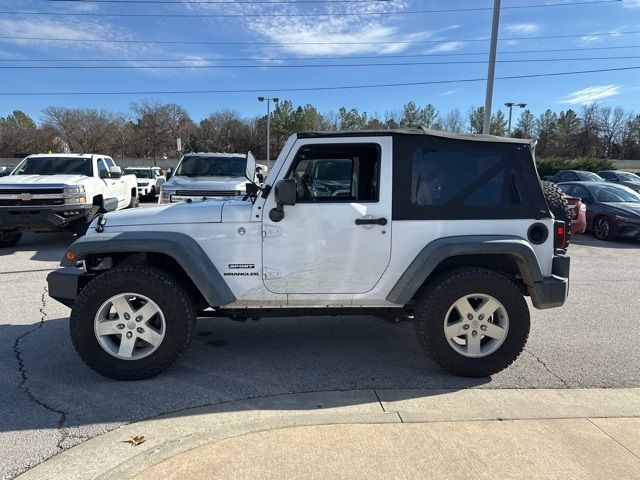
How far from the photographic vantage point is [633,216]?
11.5 metres

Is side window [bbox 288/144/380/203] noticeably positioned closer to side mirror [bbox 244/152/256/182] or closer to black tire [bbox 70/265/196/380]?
side mirror [bbox 244/152/256/182]

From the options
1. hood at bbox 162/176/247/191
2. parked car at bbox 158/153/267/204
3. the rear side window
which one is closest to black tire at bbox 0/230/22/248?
parked car at bbox 158/153/267/204

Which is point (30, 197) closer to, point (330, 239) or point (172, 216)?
point (172, 216)

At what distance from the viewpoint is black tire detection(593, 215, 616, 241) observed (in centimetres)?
1184

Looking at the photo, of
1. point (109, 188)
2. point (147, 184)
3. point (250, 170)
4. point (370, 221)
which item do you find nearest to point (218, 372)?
point (370, 221)

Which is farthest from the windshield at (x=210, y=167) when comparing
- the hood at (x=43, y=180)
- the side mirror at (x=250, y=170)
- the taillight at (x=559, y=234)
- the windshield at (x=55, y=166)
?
the taillight at (x=559, y=234)

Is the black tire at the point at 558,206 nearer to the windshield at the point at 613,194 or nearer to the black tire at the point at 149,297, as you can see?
the black tire at the point at 149,297

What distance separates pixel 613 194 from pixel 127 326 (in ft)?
43.6

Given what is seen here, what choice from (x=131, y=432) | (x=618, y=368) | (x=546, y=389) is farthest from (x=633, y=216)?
(x=131, y=432)

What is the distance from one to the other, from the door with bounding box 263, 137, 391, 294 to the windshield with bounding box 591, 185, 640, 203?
443 inches

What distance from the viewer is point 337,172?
450cm

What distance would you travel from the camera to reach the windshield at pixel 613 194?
1266 centimetres

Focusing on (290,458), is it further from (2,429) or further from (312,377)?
(2,429)

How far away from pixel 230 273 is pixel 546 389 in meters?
2.66
